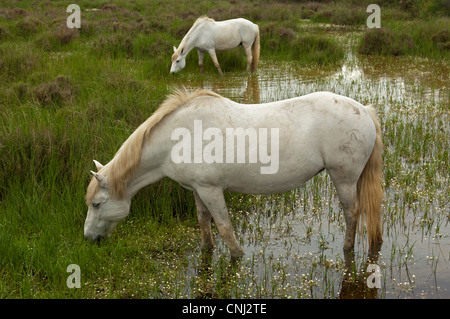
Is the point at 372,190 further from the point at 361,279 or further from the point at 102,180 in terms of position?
the point at 102,180

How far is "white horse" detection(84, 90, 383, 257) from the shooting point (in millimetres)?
4297

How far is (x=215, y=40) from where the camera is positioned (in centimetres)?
1270

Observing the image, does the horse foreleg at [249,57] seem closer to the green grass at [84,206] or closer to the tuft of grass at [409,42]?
the tuft of grass at [409,42]

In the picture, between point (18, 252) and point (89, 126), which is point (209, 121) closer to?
point (18, 252)

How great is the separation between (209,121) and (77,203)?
70.9 inches

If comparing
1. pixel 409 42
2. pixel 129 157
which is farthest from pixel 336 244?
pixel 409 42

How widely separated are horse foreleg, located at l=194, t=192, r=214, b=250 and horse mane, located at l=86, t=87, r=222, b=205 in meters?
0.72

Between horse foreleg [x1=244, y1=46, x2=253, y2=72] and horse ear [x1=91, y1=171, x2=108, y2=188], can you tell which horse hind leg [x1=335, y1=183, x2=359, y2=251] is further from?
horse foreleg [x1=244, y1=46, x2=253, y2=72]

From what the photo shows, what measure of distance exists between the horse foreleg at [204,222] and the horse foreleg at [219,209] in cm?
26

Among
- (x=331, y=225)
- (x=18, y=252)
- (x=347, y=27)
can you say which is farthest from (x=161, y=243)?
(x=347, y=27)

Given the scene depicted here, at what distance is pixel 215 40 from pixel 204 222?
28.3ft

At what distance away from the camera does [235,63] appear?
13.6 metres

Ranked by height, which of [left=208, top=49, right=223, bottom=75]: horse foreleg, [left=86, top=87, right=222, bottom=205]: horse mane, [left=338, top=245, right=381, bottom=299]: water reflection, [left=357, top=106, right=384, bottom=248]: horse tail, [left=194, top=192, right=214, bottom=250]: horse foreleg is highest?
[left=208, top=49, right=223, bottom=75]: horse foreleg

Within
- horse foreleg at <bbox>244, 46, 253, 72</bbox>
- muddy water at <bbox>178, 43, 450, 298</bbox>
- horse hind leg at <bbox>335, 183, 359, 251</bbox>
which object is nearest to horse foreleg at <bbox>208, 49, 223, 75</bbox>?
horse foreleg at <bbox>244, 46, 253, 72</bbox>
